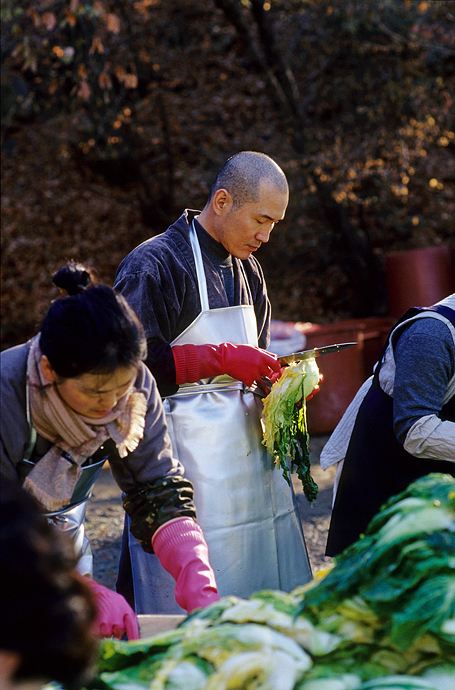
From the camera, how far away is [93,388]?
1604 millimetres

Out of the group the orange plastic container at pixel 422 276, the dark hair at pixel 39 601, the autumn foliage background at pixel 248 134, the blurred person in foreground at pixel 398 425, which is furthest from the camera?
the autumn foliage background at pixel 248 134

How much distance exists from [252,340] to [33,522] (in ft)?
6.41

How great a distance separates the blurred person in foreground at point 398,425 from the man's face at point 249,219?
0.70 metres

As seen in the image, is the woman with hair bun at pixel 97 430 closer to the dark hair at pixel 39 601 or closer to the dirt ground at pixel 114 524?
the dark hair at pixel 39 601

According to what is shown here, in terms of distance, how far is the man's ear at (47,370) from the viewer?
1627 mm

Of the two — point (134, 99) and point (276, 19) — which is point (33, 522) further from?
point (134, 99)

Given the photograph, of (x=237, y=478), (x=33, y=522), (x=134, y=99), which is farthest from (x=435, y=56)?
(x=33, y=522)

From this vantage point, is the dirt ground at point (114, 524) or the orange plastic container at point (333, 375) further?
the orange plastic container at point (333, 375)

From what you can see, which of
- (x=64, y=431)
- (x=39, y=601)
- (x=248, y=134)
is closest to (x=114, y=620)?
(x=64, y=431)

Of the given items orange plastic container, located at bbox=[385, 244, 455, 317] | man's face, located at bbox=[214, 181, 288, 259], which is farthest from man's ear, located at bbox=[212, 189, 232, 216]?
orange plastic container, located at bbox=[385, 244, 455, 317]

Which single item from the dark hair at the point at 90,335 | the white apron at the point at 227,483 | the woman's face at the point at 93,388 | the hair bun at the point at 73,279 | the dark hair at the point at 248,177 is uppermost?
the dark hair at the point at 248,177

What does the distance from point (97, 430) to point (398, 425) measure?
3.57ft

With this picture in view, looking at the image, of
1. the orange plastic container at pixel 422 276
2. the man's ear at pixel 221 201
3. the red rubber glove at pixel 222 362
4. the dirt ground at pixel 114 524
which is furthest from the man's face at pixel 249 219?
the orange plastic container at pixel 422 276

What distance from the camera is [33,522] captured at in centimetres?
90
